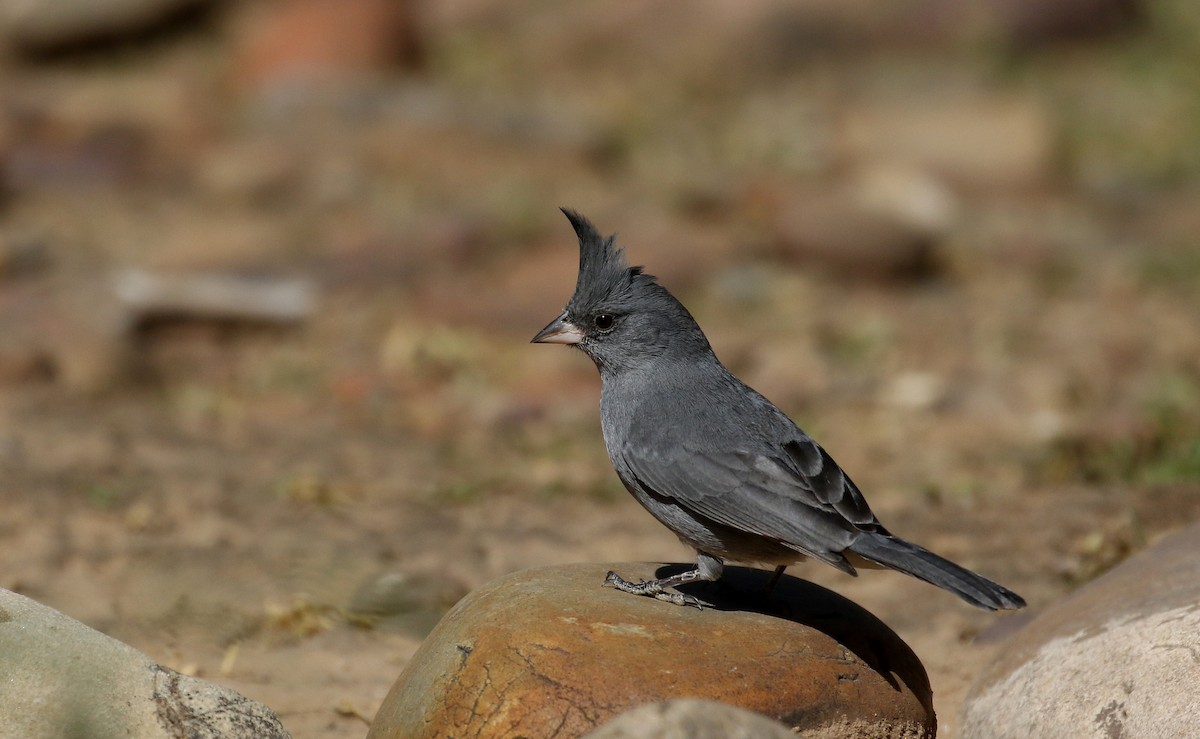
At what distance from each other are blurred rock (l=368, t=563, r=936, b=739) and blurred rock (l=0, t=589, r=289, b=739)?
0.43m

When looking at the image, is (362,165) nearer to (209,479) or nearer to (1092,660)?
(209,479)

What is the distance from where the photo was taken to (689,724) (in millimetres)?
2941

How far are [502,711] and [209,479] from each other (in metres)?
3.46

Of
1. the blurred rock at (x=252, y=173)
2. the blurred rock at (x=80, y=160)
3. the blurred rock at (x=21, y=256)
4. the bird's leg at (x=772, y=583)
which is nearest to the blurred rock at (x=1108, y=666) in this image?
the bird's leg at (x=772, y=583)

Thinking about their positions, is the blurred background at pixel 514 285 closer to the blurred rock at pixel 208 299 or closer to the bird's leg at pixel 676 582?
the blurred rock at pixel 208 299

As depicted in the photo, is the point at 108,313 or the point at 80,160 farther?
the point at 80,160

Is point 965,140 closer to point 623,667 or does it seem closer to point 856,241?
point 856,241

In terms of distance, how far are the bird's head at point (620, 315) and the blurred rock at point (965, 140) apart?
6901 millimetres

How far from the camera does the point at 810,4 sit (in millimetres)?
12680

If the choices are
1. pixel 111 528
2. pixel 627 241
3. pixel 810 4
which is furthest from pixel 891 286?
pixel 111 528

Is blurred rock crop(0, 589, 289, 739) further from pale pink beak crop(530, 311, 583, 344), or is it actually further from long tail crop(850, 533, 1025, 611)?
long tail crop(850, 533, 1025, 611)

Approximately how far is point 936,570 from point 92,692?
2.09 metres

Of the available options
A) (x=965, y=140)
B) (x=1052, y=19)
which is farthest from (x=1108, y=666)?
(x=1052, y=19)

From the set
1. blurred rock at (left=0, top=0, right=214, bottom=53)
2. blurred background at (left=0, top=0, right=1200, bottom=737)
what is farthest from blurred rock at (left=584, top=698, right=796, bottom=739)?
blurred rock at (left=0, top=0, right=214, bottom=53)
